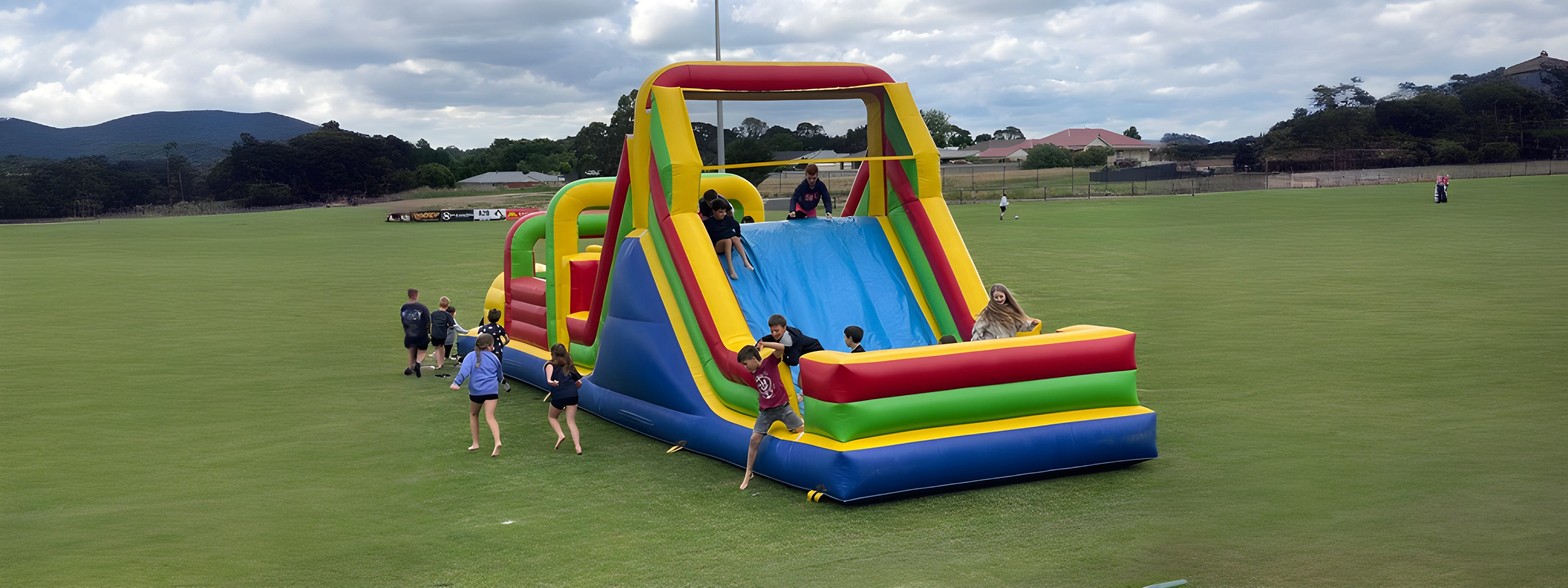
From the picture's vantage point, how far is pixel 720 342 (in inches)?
383

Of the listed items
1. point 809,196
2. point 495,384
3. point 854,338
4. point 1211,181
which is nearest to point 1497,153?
point 1211,181

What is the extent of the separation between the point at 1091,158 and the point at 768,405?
102945 mm

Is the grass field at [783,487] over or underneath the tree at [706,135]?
underneath

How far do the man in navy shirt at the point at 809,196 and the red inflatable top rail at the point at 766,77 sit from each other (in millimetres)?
947

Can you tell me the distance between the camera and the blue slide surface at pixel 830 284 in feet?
35.4

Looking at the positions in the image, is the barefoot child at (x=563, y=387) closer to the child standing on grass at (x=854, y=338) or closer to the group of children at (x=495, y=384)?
the group of children at (x=495, y=384)

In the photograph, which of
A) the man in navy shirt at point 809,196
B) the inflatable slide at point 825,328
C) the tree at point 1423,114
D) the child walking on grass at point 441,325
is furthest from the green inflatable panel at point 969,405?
the tree at point 1423,114

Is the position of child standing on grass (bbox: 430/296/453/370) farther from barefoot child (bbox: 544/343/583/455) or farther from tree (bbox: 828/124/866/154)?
tree (bbox: 828/124/866/154)

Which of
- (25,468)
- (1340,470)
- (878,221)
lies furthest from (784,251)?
(25,468)

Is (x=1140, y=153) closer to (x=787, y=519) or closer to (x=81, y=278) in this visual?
(x=81, y=278)

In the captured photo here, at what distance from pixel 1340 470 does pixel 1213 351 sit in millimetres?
5744

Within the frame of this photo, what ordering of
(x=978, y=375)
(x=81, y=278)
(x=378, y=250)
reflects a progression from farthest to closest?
(x=378, y=250) < (x=81, y=278) < (x=978, y=375)

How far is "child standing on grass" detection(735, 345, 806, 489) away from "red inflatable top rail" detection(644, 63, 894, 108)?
3464mm

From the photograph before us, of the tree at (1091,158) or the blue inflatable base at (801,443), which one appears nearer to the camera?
the blue inflatable base at (801,443)
